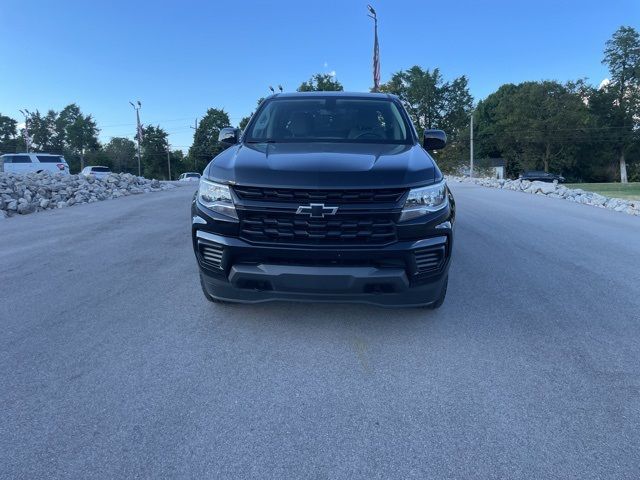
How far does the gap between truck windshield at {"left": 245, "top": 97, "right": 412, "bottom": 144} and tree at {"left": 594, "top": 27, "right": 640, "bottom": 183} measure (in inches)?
2605

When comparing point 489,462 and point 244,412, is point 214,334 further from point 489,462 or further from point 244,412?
point 489,462

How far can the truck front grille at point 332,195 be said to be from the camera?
10.5 feet

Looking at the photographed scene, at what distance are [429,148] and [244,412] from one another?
3469mm

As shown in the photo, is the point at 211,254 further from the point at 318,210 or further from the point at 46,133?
the point at 46,133

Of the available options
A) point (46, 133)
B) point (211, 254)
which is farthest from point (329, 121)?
point (46, 133)

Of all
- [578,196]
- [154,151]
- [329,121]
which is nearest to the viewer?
[329,121]

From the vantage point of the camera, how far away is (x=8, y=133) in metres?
90.8

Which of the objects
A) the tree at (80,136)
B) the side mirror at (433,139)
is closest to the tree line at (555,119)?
the tree at (80,136)

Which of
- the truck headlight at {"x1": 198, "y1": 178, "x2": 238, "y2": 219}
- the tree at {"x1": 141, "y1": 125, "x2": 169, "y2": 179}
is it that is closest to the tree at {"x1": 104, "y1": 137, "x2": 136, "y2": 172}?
the tree at {"x1": 141, "y1": 125, "x2": 169, "y2": 179}

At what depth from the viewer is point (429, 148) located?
504 centimetres

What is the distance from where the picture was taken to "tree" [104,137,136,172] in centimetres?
8231

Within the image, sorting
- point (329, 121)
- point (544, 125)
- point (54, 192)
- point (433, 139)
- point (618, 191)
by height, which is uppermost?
point (544, 125)

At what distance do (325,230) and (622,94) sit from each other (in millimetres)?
74482

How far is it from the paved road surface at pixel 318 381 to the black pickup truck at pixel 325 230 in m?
0.45
